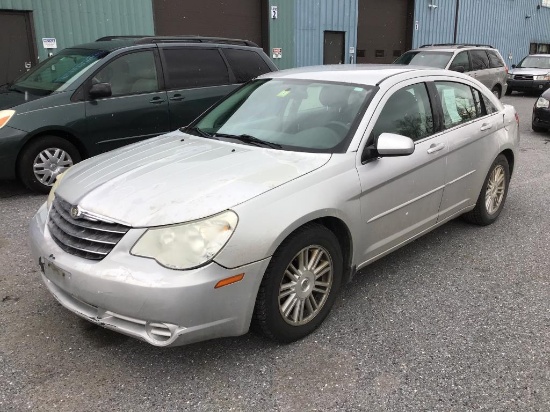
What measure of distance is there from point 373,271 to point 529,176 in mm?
4122

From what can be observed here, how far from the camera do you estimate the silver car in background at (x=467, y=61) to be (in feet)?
41.8

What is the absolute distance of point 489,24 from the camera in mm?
24500

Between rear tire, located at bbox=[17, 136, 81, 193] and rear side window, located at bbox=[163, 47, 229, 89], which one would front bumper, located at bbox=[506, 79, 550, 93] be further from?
rear tire, located at bbox=[17, 136, 81, 193]

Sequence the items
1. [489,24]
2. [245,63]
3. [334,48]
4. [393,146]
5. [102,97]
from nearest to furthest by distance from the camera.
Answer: [393,146] → [102,97] → [245,63] → [334,48] → [489,24]

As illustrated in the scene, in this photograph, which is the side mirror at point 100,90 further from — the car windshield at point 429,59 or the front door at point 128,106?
the car windshield at point 429,59

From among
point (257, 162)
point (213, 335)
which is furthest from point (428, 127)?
point (213, 335)

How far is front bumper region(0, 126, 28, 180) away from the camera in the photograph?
5523 mm

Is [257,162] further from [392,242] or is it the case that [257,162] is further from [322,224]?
[392,242]

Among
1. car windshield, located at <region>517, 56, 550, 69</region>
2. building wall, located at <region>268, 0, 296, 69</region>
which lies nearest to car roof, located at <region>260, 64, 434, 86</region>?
building wall, located at <region>268, 0, 296, 69</region>

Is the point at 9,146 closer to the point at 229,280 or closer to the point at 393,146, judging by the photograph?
the point at 229,280

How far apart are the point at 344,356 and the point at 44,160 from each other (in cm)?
447

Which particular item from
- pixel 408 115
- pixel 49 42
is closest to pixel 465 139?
pixel 408 115

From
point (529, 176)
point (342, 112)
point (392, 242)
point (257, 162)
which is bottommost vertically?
point (529, 176)

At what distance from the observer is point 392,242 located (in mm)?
3600
